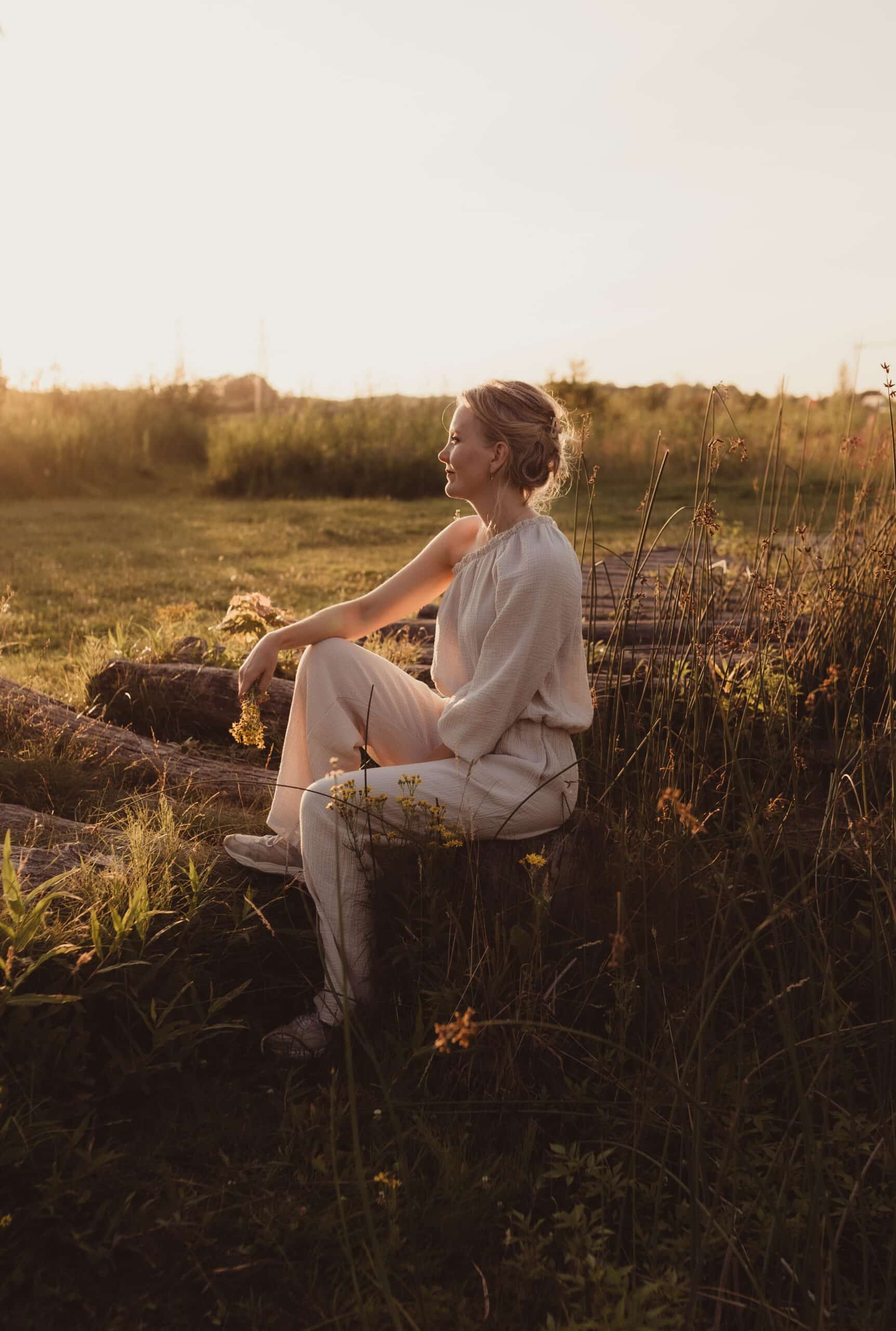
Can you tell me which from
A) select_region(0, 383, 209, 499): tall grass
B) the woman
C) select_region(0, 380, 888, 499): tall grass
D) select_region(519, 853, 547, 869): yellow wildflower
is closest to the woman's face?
the woman

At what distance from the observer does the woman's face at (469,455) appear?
2.42 metres

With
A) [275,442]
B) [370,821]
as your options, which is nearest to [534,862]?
[370,821]

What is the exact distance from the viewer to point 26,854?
229cm

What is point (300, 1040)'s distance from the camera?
205 centimetres

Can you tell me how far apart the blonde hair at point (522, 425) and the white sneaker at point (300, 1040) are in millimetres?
1253

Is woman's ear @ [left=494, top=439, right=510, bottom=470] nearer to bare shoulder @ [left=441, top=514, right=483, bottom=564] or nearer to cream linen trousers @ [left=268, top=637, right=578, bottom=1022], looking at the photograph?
bare shoulder @ [left=441, top=514, right=483, bottom=564]

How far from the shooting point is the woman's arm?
102 inches

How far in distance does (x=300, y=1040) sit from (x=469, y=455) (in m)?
1.30

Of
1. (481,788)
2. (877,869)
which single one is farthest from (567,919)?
(877,869)

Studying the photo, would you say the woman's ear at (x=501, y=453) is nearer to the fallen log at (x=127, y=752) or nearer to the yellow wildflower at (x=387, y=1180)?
the fallen log at (x=127, y=752)

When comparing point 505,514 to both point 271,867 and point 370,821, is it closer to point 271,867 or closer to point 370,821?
point 370,821

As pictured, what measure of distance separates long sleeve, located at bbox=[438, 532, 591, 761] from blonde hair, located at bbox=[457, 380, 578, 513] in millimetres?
239

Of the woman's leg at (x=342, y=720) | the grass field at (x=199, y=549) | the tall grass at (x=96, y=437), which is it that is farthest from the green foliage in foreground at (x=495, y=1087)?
the tall grass at (x=96, y=437)

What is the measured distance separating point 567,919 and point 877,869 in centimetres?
65
